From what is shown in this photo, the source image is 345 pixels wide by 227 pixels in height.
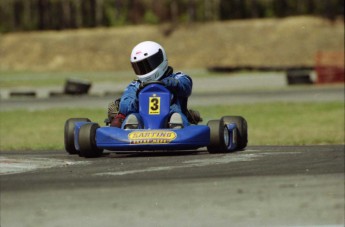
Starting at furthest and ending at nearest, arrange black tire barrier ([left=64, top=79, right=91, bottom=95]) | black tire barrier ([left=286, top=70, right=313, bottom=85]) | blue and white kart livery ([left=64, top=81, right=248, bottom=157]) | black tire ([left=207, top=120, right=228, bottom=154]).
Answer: black tire barrier ([left=286, top=70, right=313, bottom=85]), black tire barrier ([left=64, top=79, right=91, bottom=95]), black tire ([left=207, top=120, right=228, bottom=154]), blue and white kart livery ([left=64, top=81, right=248, bottom=157])

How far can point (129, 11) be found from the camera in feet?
334

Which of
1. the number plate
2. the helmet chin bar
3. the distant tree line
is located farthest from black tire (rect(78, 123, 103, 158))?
the distant tree line

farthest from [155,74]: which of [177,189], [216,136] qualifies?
[177,189]

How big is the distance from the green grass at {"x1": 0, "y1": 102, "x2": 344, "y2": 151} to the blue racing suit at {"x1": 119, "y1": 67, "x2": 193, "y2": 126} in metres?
4.69

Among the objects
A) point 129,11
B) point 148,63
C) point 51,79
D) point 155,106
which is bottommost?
point 51,79

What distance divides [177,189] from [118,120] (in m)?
3.93

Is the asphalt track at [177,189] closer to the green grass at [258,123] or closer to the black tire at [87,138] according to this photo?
the black tire at [87,138]

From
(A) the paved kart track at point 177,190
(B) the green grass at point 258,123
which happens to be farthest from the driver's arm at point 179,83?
(B) the green grass at point 258,123

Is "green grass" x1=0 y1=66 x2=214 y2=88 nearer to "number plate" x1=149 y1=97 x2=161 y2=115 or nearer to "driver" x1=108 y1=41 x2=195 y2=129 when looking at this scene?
"driver" x1=108 y1=41 x2=195 y2=129

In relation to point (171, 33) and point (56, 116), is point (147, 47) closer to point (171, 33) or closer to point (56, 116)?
point (56, 116)

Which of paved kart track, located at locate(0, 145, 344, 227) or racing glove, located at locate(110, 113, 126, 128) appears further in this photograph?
racing glove, located at locate(110, 113, 126, 128)

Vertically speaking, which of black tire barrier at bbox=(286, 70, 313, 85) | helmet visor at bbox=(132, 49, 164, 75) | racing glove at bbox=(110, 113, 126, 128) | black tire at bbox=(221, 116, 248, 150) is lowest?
black tire barrier at bbox=(286, 70, 313, 85)

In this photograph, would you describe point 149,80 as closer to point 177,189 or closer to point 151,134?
point 151,134

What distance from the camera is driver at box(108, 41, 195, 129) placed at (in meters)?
11.4
